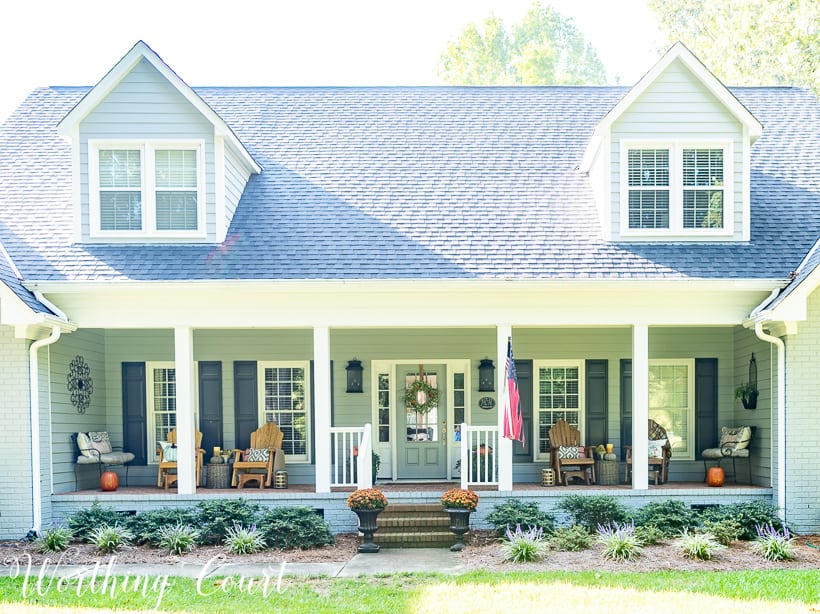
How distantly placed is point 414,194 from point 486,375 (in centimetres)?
317

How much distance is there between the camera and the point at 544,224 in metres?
14.2

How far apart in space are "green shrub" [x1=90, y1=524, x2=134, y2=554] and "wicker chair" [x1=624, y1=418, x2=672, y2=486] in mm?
7397

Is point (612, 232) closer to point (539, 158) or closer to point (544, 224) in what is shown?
point (544, 224)

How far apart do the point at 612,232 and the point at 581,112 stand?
4.11 meters

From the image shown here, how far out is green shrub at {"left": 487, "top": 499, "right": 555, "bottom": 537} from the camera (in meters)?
12.1

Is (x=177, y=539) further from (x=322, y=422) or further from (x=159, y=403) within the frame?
(x=159, y=403)

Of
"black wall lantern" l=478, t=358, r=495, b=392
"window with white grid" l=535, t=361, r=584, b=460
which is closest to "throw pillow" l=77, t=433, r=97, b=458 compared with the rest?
"black wall lantern" l=478, t=358, r=495, b=392

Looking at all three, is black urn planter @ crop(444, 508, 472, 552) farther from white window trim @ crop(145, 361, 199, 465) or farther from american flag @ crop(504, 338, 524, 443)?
white window trim @ crop(145, 361, 199, 465)

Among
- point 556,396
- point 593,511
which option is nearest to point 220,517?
point 593,511

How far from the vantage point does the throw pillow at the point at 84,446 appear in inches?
548

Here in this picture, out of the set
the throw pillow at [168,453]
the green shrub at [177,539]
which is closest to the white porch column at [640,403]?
the green shrub at [177,539]

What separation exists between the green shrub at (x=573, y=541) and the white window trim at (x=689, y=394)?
4423 millimetres

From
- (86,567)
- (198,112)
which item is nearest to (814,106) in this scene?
(198,112)

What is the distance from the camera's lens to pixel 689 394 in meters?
15.5
